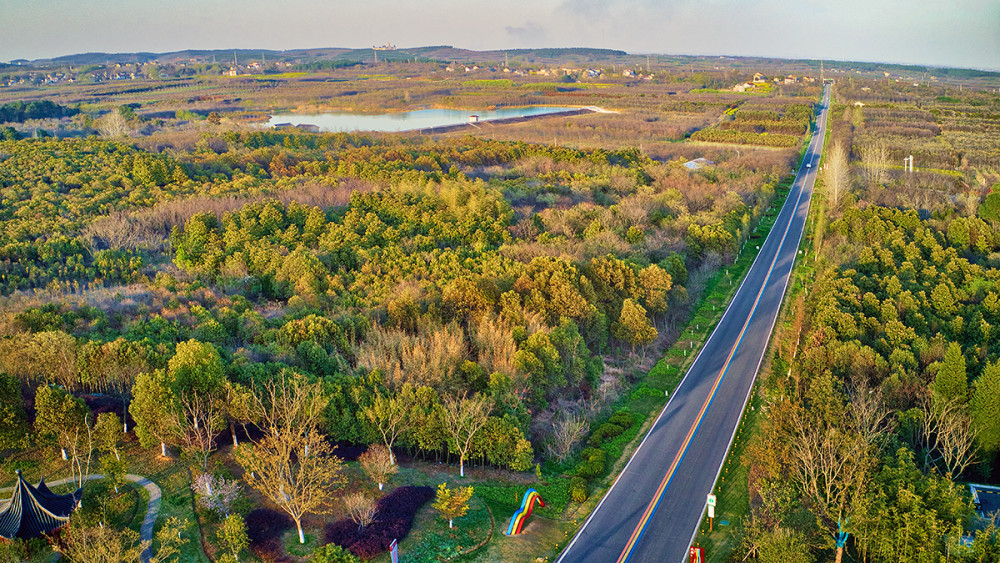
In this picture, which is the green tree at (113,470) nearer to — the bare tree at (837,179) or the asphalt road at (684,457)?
the asphalt road at (684,457)

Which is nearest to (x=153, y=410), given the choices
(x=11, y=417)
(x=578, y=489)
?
(x=11, y=417)

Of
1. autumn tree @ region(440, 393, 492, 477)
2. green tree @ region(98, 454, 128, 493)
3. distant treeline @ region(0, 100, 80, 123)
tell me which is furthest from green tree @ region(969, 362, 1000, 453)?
distant treeline @ region(0, 100, 80, 123)

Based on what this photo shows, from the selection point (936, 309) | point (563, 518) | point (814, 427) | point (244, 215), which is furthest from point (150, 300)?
point (936, 309)

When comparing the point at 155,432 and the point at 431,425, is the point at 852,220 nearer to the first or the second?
the point at 431,425

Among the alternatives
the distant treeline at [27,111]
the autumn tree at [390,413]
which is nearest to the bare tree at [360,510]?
the autumn tree at [390,413]

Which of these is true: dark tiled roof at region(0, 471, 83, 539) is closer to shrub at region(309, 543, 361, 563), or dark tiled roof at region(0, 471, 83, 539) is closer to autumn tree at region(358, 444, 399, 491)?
shrub at region(309, 543, 361, 563)

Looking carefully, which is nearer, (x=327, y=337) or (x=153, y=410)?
(x=153, y=410)

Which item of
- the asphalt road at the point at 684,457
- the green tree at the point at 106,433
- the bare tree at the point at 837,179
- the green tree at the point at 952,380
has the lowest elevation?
the asphalt road at the point at 684,457

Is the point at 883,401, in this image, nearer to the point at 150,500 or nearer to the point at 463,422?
the point at 463,422
